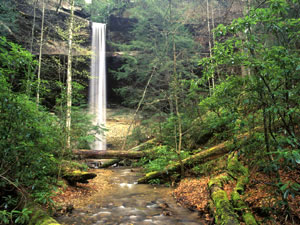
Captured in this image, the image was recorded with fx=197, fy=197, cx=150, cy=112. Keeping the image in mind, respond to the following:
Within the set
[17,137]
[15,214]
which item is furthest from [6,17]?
[15,214]

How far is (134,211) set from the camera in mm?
4387

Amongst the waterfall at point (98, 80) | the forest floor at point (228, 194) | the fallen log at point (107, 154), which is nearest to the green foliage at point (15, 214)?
the forest floor at point (228, 194)

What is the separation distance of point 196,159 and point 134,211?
300 cm

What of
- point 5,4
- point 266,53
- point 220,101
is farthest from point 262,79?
point 5,4

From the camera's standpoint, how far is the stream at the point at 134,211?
383cm

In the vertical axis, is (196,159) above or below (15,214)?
below

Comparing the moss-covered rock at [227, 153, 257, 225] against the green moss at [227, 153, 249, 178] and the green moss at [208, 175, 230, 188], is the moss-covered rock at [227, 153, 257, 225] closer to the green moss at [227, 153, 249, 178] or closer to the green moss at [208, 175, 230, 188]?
the green moss at [227, 153, 249, 178]

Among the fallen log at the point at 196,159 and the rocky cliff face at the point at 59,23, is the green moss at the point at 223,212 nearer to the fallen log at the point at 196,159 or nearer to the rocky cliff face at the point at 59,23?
the fallen log at the point at 196,159

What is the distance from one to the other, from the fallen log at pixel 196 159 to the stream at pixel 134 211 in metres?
1.04

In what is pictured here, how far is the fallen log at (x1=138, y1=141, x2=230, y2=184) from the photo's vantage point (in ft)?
20.4

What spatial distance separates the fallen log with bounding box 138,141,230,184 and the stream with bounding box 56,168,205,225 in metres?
1.04

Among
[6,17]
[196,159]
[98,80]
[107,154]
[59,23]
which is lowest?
[107,154]

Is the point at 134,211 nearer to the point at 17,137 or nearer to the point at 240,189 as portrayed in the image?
the point at 240,189

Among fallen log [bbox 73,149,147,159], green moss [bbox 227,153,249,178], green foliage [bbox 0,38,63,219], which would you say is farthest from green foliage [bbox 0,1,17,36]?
green moss [bbox 227,153,249,178]
